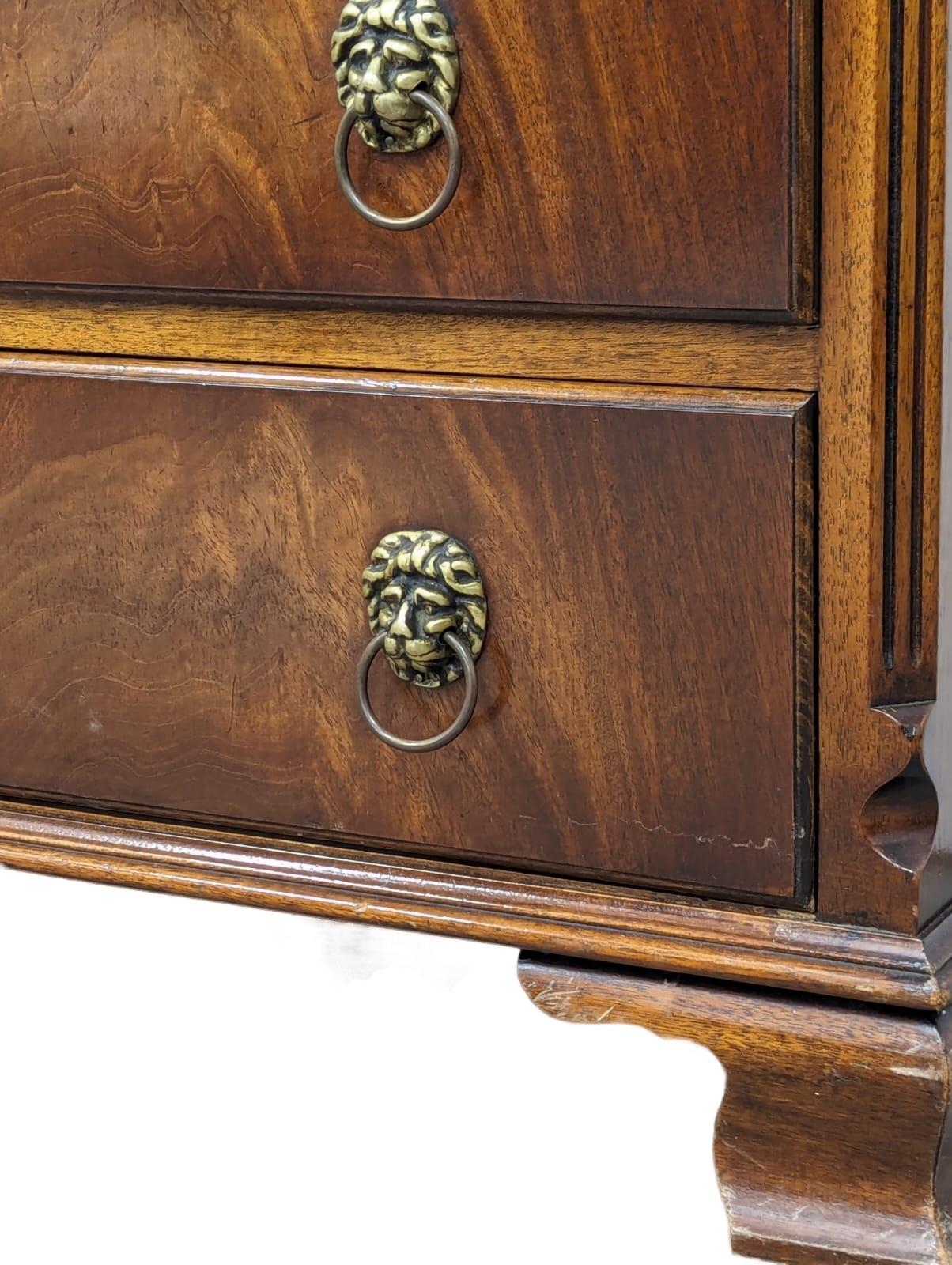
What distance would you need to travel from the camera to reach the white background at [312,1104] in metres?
0.66

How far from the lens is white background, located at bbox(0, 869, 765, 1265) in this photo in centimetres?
66

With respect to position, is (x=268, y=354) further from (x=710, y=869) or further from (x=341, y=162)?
(x=710, y=869)

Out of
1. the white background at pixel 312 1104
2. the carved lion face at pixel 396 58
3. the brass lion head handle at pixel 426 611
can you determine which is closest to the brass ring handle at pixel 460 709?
the brass lion head handle at pixel 426 611

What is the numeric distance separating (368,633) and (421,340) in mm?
131

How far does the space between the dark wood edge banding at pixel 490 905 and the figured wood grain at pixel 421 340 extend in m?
0.22

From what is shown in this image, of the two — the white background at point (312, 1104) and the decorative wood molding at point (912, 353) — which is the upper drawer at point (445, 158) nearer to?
the decorative wood molding at point (912, 353)

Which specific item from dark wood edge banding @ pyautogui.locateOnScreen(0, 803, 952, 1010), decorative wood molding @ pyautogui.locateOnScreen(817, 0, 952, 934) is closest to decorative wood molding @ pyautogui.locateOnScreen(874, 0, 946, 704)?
decorative wood molding @ pyautogui.locateOnScreen(817, 0, 952, 934)

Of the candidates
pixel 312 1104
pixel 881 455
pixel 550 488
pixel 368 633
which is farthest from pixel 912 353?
pixel 312 1104

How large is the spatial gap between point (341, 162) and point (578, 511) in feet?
0.55

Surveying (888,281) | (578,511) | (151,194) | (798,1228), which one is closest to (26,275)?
(151,194)

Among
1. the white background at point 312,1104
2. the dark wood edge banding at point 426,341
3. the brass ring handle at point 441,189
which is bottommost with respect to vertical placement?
the white background at point 312,1104

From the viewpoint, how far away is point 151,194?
70 cm

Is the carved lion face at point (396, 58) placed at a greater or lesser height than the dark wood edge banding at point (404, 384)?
greater

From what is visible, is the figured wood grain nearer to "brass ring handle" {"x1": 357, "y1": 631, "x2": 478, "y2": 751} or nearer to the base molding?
"brass ring handle" {"x1": 357, "y1": 631, "x2": 478, "y2": 751}
